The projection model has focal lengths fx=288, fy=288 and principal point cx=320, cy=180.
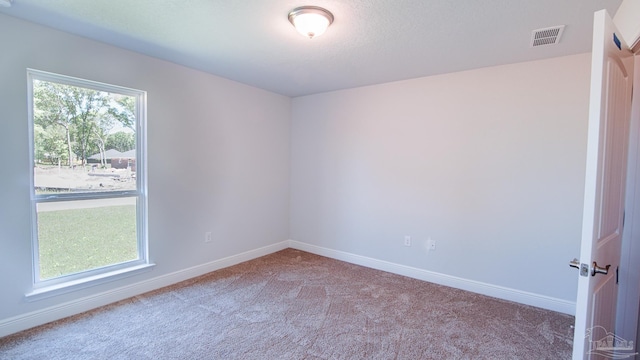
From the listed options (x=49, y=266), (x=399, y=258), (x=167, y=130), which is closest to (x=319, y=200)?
(x=399, y=258)

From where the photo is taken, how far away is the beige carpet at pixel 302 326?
212 centimetres

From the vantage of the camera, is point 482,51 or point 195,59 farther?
point 195,59

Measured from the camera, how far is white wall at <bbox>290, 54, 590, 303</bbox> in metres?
2.75

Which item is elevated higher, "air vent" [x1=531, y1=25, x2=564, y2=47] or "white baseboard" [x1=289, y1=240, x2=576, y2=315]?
"air vent" [x1=531, y1=25, x2=564, y2=47]

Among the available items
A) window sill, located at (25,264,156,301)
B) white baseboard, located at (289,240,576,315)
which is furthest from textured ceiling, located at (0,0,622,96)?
white baseboard, located at (289,240,576,315)

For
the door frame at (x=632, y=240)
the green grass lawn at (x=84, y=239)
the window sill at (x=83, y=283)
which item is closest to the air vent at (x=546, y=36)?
the door frame at (x=632, y=240)

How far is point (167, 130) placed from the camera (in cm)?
318

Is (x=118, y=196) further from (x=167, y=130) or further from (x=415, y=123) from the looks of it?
(x=415, y=123)

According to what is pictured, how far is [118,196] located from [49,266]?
0.78 m

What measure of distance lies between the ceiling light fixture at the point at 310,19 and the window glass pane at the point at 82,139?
2.03 m
